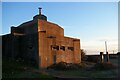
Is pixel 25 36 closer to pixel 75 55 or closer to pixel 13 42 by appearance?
pixel 13 42

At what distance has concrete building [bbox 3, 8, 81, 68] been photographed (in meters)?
25.3

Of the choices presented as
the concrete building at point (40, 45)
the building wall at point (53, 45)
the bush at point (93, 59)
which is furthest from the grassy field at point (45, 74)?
the bush at point (93, 59)

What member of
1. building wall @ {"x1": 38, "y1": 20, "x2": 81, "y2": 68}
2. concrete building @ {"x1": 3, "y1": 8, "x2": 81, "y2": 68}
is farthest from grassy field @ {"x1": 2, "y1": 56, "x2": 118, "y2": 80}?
building wall @ {"x1": 38, "y1": 20, "x2": 81, "y2": 68}

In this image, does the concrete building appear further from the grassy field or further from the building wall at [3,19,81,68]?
the grassy field

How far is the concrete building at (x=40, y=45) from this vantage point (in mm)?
25281

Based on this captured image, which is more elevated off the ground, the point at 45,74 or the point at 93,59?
the point at 45,74

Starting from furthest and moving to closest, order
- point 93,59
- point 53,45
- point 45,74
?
point 93,59, point 53,45, point 45,74

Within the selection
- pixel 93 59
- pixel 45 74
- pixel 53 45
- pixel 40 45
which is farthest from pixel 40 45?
pixel 93 59

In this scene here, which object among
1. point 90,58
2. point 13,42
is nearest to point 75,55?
point 90,58

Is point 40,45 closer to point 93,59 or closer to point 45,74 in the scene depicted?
point 45,74

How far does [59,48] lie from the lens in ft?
90.7

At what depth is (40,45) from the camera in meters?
25.2

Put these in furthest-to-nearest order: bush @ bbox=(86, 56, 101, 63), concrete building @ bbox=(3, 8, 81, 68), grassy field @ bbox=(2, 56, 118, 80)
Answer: bush @ bbox=(86, 56, 101, 63) → concrete building @ bbox=(3, 8, 81, 68) → grassy field @ bbox=(2, 56, 118, 80)

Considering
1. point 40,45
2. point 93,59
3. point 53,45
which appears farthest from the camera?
point 93,59
